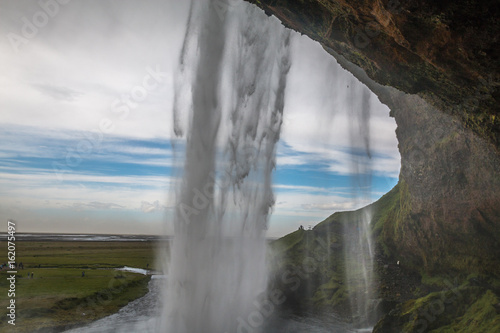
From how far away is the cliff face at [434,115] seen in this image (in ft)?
38.2

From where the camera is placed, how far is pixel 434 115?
30078 millimetres

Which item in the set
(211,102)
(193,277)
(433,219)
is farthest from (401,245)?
(211,102)

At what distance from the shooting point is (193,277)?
912 inches

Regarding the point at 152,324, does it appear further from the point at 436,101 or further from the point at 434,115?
the point at 434,115

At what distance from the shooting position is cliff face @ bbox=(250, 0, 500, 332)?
11648 millimetres

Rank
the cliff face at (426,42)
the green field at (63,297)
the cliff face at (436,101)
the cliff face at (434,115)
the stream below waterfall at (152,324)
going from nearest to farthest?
the cliff face at (426,42)
the cliff face at (436,101)
the cliff face at (434,115)
the stream below waterfall at (152,324)
the green field at (63,297)

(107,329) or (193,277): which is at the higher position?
(193,277)

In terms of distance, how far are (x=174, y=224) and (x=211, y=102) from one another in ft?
35.9

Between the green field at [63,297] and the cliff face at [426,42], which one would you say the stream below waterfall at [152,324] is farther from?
the cliff face at [426,42]

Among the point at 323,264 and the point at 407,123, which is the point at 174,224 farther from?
the point at 407,123

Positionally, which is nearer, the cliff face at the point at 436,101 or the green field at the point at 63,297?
the cliff face at the point at 436,101

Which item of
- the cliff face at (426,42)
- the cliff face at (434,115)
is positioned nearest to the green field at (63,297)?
the cliff face at (434,115)

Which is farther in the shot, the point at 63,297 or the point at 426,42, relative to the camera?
the point at 63,297

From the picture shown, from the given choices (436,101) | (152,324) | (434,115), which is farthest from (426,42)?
(152,324)
